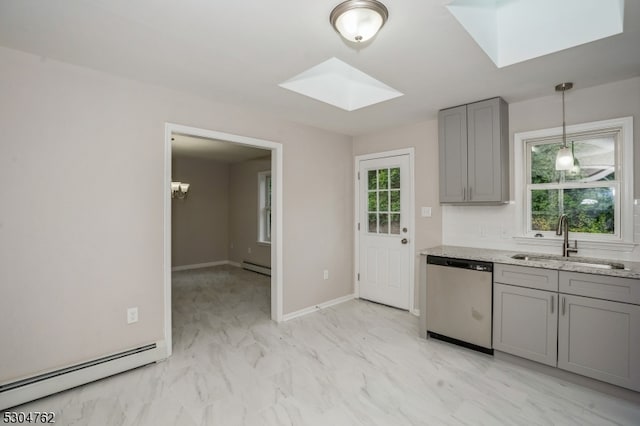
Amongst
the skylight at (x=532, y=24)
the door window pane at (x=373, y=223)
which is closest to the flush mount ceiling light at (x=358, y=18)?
the skylight at (x=532, y=24)

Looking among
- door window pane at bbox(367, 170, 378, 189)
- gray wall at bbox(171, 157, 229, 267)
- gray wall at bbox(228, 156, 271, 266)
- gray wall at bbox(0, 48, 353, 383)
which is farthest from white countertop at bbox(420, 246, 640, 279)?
gray wall at bbox(171, 157, 229, 267)

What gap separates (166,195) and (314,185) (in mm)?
1855

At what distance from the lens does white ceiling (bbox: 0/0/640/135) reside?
1.69 meters

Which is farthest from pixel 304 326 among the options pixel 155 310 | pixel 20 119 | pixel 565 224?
pixel 20 119

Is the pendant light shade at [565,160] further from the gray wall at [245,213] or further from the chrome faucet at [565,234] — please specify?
the gray wall at [245,213]

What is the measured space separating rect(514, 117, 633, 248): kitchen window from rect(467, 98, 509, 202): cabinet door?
0.88 feet

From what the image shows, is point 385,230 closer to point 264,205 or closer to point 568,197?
point 568,197

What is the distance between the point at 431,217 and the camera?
375 cm

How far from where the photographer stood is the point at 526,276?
2553 mm

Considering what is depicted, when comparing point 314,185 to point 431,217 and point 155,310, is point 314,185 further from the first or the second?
point 155,310

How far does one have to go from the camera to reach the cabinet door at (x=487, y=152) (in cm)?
296

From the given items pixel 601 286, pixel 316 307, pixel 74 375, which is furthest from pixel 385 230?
pixel 74 375

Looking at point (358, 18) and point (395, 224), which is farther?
point (395, 224)

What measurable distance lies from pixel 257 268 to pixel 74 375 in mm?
4265
